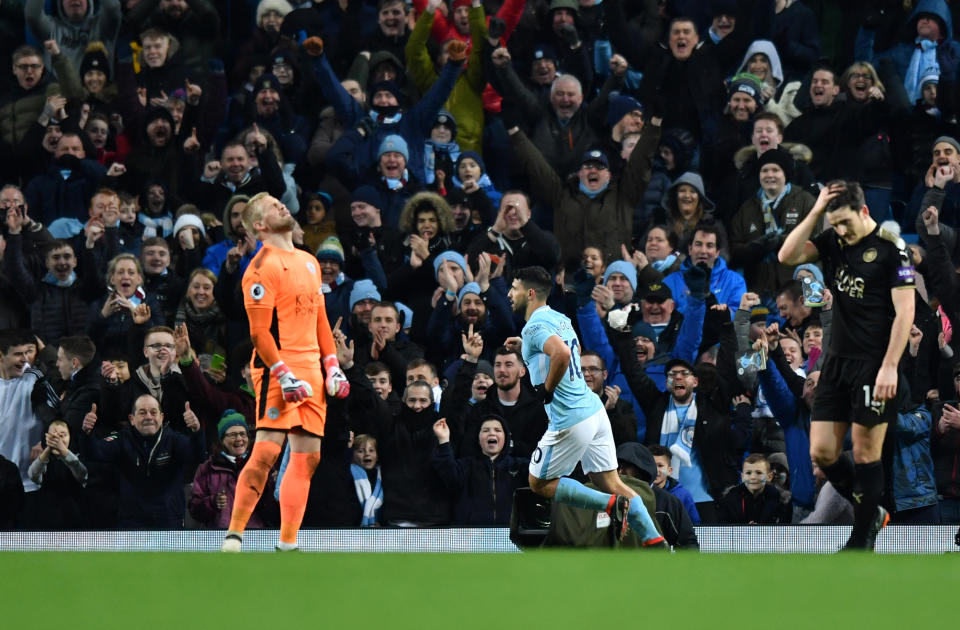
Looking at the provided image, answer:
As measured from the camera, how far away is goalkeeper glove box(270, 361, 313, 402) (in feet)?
25.7

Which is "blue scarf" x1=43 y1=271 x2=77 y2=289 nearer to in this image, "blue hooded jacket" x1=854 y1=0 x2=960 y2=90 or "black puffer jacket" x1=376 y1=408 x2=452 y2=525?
"black puffer jacket" x1=376 y1=408 x2=452 y2=525

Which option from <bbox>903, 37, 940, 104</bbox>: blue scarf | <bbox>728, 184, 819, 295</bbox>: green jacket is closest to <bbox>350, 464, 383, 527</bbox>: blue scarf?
<bbox>728, 184, 819, 295</bbox>: green jacket

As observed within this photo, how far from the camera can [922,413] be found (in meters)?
10.0

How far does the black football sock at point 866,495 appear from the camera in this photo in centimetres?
755

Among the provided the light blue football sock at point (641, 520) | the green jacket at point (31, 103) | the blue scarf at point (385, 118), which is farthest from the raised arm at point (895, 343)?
the green jacket at point (31, 103)

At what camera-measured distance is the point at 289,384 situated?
784 cm

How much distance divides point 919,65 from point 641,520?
7.33 meters

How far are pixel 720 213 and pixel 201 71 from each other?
5486mm

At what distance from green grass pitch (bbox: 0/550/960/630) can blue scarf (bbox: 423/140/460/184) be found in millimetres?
7700

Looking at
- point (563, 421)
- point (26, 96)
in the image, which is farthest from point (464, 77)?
point (563, 421)

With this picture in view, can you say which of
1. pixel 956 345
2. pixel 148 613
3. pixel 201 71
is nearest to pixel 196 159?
pixel 201 71

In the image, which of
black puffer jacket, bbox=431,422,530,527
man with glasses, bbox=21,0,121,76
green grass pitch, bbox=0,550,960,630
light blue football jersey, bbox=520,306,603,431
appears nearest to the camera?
green grass pitch, bbox=0,550,960,630

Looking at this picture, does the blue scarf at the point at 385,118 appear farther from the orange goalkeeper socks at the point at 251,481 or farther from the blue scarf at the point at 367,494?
the orange goalkeeper socks at the point at 251,481

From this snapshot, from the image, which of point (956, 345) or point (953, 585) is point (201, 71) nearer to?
point (956, 345)
